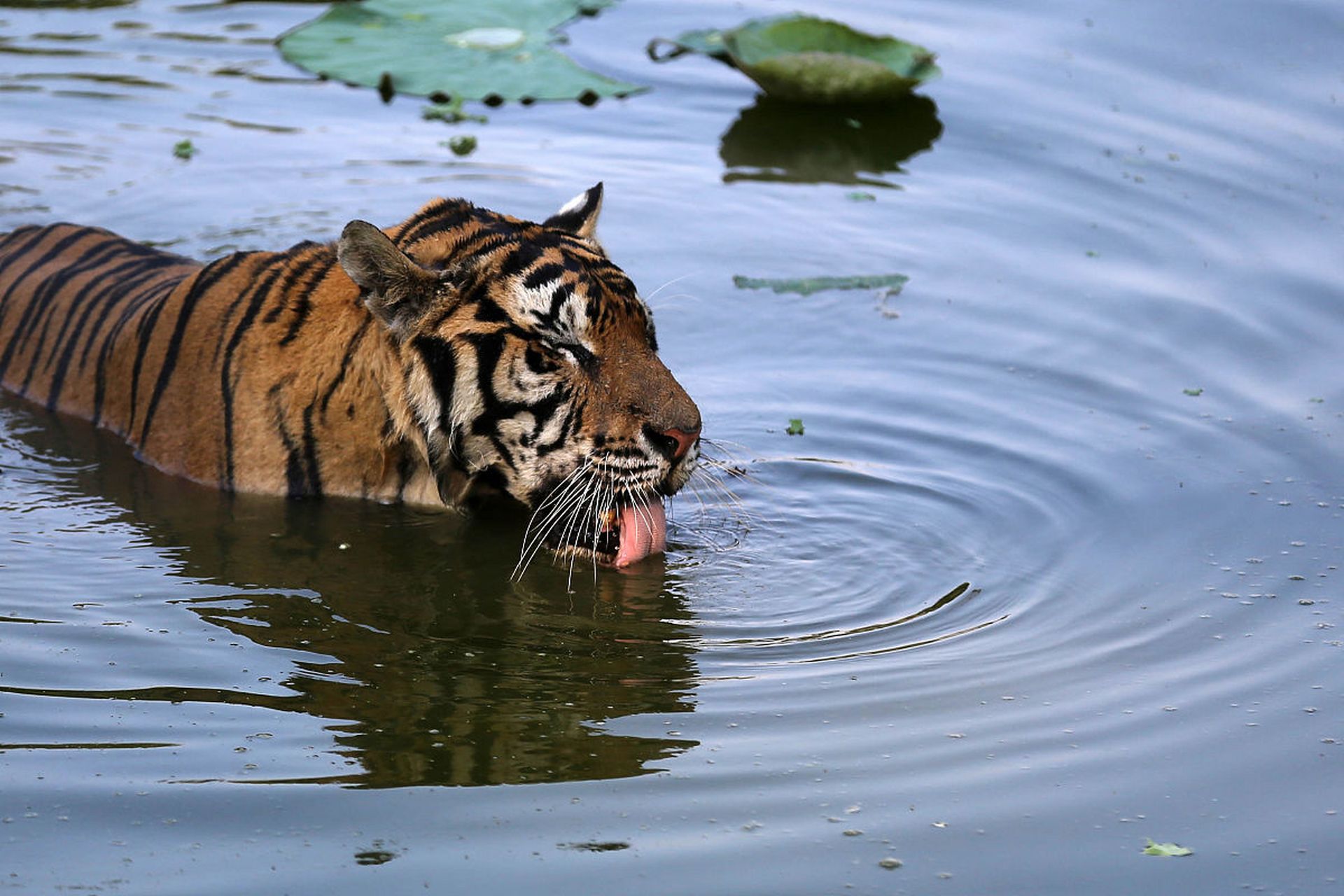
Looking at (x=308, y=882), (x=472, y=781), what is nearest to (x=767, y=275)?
(x=472, y=781)

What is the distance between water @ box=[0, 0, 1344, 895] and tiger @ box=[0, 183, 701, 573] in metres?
0.16

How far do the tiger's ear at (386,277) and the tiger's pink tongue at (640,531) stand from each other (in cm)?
76

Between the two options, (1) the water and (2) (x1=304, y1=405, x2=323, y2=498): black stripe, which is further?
(2) (x1=304, y1=405, x2=323, y2=498): black stripe

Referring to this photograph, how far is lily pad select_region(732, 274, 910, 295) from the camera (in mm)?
6602

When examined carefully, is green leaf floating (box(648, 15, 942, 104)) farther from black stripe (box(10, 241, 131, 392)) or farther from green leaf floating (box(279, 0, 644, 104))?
black stripe (box(10, 241, 131, 392))

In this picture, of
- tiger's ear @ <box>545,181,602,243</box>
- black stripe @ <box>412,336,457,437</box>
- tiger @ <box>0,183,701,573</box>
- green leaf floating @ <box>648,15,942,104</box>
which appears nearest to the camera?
tiger @ <box>0,183,701,573</box>

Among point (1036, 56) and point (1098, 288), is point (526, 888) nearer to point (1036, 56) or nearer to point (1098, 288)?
point (1098, 288)

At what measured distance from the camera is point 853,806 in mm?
3406

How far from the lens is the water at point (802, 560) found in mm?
3320

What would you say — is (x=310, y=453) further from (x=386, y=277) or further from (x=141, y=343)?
(x=141, y=343)

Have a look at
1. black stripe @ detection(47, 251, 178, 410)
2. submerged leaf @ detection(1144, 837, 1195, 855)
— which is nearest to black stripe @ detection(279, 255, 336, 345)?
black stripe @ detection(47, 251, 178, 410)

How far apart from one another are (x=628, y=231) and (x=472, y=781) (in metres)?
3.97

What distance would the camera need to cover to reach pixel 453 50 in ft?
29.9

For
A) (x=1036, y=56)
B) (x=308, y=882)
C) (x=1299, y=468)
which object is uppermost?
(x=1036, y=56)
